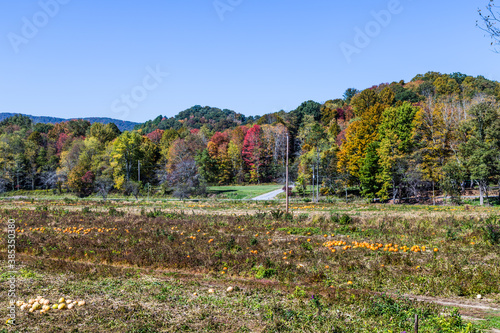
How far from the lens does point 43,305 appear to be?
9.10 metres

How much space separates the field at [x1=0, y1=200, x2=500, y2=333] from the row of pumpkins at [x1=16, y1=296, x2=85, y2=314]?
17 cm

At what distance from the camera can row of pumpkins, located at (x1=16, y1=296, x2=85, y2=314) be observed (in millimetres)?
8977

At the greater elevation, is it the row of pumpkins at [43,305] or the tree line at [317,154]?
the tree line at [317,154]

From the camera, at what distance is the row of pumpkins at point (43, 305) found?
8977mm

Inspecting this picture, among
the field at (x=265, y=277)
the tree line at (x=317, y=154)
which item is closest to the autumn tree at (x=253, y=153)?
the tree line at (x=317, y=154)

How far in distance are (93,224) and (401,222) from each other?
19599 millimetres

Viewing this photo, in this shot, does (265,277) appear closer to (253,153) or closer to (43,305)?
(43,305)

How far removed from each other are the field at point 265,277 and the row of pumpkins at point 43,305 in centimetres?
17

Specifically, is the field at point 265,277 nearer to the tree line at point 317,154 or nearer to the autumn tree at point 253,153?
the tree line at point 317,154

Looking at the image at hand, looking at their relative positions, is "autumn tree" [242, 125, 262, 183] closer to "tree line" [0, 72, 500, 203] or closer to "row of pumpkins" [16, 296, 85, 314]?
"tree line" [0, 72, 500, 203]

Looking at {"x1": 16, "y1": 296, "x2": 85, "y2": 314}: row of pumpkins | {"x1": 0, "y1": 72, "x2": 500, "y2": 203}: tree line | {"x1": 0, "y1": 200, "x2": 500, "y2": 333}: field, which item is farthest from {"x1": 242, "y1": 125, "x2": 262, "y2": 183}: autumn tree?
{"x1": 16, "y1": 296, "x2": 85, "y2": 314}: row of pumpkins

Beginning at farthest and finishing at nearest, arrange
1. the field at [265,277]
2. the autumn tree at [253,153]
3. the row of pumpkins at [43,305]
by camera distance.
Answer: the autumn tree at [253,153] → the row of pumpkins at [43,305] → the field at [265,277]

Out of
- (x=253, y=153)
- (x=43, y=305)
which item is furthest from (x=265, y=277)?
(x=253, y=153)

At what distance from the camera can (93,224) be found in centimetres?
2325
